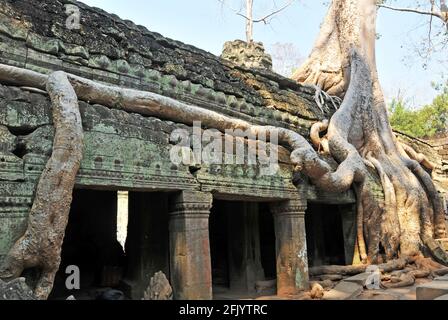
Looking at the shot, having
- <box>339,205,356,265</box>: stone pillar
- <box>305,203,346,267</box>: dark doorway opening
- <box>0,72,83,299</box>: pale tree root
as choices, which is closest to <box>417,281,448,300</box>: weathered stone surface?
<box>0,72,83,299</box>: pale tree root

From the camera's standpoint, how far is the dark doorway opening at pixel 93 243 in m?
6.45

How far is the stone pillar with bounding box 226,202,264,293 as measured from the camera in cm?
652

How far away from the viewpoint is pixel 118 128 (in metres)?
3.81

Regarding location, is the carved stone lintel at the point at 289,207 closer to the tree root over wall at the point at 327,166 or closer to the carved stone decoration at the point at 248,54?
the tree root over wall at the point at 327,166

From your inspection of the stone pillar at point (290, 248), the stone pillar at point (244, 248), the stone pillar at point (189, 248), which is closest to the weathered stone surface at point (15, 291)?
the stone pillar at point (189, 248)

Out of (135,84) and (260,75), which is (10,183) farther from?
(260,75)

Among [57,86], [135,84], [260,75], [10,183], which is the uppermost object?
[260,75]

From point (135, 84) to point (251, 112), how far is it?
75.9 inches

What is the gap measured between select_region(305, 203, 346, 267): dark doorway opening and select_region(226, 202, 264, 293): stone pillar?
5.08 ft

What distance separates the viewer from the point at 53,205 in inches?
124

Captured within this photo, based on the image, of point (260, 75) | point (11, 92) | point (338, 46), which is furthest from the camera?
point (338, 46)

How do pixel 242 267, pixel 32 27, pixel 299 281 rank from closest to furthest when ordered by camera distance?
pixel 32 27
pixel 299 281
pixel 242 267

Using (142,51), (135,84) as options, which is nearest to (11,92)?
(135,84)

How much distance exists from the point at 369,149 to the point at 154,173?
18.0 feet
